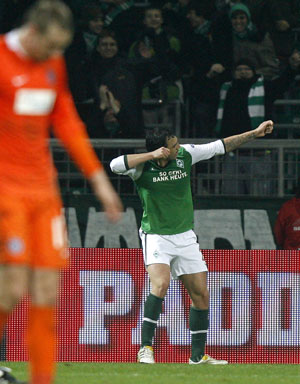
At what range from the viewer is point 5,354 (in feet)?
34.2

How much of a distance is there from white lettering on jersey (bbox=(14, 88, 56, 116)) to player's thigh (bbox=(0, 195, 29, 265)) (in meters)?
0.48

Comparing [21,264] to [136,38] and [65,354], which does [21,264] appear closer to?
[65,354]

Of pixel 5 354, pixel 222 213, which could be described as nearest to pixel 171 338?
pixel 5 354

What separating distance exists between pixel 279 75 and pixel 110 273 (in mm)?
4398

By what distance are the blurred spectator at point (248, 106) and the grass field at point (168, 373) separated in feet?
10.5

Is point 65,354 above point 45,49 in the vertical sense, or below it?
below

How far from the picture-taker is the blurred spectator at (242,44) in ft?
45.5

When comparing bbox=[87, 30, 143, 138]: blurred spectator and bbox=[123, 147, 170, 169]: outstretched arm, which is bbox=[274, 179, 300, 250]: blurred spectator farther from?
bbox=[123, 147, 170, 169]: outstretched arm

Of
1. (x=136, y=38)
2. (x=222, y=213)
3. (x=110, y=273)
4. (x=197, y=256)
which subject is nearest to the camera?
(x=197, y=256)

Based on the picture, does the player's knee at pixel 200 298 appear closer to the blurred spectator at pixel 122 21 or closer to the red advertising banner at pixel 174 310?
the red advertising banner at pixel 174 310

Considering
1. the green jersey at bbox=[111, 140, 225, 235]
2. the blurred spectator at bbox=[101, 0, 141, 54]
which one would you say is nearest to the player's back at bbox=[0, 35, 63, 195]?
the green jersey at bbox=[111, 140, 225, 235]

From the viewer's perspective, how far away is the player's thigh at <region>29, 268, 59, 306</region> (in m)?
5.67

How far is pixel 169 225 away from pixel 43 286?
4400 millimetres

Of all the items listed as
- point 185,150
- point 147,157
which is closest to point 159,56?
point 185,150
